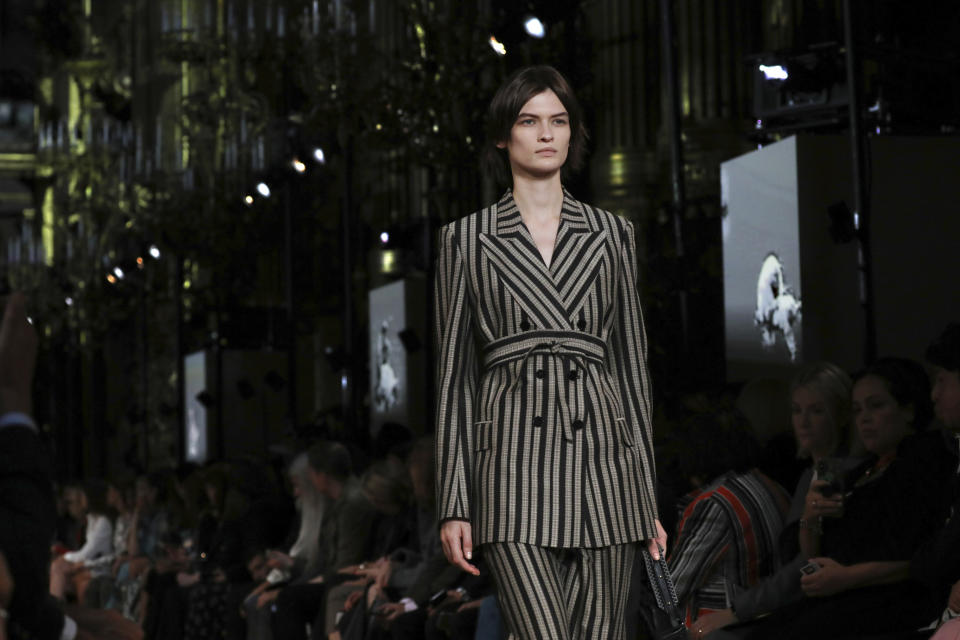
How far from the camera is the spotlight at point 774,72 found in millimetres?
8094

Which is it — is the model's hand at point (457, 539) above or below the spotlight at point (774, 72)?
below

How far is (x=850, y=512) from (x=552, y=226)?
6.44ft

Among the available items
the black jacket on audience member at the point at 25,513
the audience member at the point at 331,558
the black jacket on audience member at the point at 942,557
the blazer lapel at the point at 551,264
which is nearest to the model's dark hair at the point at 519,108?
the blazer lapel at the point at 551,264

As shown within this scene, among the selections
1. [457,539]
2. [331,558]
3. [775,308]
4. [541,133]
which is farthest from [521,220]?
[331,558]

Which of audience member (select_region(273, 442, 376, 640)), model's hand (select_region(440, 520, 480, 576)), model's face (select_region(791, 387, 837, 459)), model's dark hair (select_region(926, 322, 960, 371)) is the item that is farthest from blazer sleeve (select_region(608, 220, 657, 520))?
audience member (select_region(273, 442, 376, 640))

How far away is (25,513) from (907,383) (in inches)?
164

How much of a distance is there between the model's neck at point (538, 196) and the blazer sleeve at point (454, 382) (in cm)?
15

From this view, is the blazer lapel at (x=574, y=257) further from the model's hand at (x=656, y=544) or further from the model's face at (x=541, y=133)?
the model's hand at (x=656, y=544)

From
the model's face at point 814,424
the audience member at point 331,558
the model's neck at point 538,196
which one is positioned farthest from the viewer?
the audience member at point 331,558

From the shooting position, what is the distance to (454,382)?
3.58 metres

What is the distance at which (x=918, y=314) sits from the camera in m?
7.82

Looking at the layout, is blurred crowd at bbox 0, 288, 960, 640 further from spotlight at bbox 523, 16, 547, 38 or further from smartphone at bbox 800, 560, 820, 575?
spotlight at bbox 523, 16, 547, 38

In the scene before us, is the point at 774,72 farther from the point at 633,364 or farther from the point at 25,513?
the point at 25,513

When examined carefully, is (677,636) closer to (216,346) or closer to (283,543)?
(283,543)
